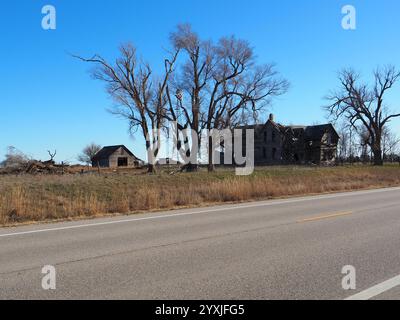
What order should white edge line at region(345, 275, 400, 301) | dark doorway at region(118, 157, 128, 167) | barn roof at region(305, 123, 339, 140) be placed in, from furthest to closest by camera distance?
dark doorway at region(118, 157, 128, 167)
barn roof at region(305, 123, 339, 140)
white edge line at region(345, 275, 400, 301)

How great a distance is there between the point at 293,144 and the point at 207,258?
66088 millimetres

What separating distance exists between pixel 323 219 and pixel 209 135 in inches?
1527

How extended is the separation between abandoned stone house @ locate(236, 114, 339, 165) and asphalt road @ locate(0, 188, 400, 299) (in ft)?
196

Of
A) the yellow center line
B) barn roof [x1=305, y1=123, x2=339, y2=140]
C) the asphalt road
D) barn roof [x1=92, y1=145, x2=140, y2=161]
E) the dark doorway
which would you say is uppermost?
barn roof [x1=305, y1=123, x2=339, y2=140]

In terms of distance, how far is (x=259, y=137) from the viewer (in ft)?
254

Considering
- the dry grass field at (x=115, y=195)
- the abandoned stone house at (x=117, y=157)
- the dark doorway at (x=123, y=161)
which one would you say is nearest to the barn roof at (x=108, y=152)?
the abandoned stone house at (x=117, y=157)

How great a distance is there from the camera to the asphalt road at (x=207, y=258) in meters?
5.77

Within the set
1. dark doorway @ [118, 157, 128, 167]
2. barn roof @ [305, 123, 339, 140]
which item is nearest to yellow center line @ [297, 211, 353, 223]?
barn roof @ [305, 123, 339, 140]

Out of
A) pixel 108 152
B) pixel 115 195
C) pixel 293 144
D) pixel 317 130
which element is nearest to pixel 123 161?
pixel 108 152

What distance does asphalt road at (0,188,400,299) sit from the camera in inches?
227

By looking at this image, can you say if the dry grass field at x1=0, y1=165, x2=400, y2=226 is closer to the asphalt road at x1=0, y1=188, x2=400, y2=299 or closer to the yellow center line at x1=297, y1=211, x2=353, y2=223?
A: the asphalt road at x1=0, y1=188, x2=400, y2=299

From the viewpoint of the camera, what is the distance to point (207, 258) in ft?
25.0

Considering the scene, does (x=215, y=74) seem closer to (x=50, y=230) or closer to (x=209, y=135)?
(x=209, y=135)
